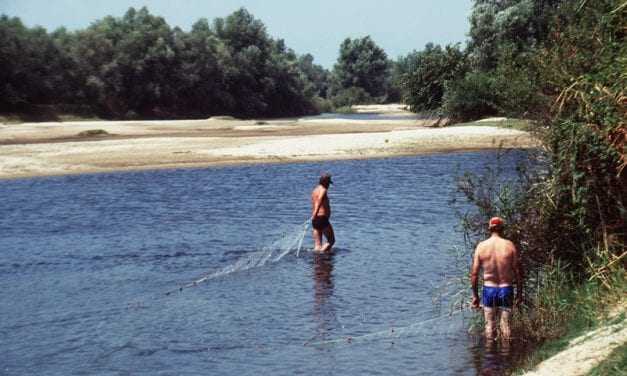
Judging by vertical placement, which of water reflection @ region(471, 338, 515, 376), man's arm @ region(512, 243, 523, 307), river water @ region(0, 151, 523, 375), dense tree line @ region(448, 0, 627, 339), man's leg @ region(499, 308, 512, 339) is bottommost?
river water @ region(0, 151, 523, 375)

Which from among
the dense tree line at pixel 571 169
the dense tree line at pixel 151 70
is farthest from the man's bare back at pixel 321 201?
the dense tree line at pixel 151 70

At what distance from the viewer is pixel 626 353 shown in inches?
368

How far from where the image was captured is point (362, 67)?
163 meters

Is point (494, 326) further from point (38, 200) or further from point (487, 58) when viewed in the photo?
point (487, 58)

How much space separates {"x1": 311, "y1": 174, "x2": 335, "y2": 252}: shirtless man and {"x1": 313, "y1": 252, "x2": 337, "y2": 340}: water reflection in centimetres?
29

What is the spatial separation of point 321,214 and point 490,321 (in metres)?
8.51

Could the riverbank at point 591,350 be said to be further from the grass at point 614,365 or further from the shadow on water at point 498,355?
the shadow on water at point 498,355

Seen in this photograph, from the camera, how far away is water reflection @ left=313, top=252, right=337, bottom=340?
1499 centimetres

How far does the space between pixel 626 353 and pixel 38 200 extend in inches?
1039

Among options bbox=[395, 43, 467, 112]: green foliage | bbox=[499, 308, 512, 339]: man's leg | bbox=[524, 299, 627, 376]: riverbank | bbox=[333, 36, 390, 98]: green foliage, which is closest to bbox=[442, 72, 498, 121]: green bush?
bbox=[395, 43, 467, 112]: green foliage

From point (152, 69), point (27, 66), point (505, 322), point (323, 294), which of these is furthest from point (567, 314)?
point (152, 69)

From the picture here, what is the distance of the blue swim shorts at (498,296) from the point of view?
12391 mm

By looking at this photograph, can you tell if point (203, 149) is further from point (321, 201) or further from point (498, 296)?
point (498, 296)

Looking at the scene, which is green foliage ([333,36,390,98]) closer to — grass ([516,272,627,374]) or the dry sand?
the dry sand
